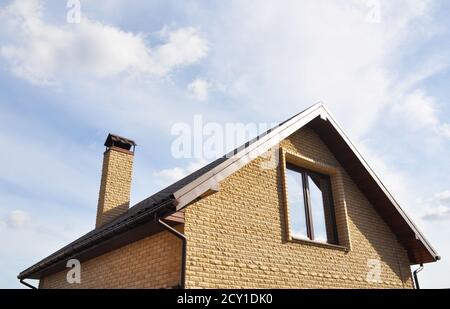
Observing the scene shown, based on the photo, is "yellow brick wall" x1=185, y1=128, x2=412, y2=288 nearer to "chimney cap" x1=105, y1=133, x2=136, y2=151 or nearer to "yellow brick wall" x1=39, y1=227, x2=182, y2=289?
"yellow brick wall" x1=39, y1=227, x2=182, y2=289

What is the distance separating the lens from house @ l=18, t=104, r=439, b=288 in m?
6.23

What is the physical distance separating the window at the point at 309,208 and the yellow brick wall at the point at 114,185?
5.28m

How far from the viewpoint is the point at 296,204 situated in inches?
328

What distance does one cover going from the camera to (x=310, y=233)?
827cm

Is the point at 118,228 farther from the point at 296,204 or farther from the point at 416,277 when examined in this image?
the point at 416,277

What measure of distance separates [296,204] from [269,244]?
148 centimetres

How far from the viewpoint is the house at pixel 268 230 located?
6227 millimetres

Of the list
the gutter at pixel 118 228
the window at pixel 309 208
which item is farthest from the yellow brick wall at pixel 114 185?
the window at pixel 309 208

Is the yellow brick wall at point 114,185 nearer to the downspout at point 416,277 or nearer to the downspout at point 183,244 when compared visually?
the downspout at point 183,244

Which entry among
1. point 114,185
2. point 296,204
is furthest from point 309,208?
point 114,185

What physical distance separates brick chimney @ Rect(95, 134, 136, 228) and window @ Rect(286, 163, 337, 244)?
17.4 ft

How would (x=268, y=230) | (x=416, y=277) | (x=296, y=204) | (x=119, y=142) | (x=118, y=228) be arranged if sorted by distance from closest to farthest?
(x=118, y=228), (x=268, y=230), (x=296, y=204), (x=416, y=277), (x=119, y=142)
